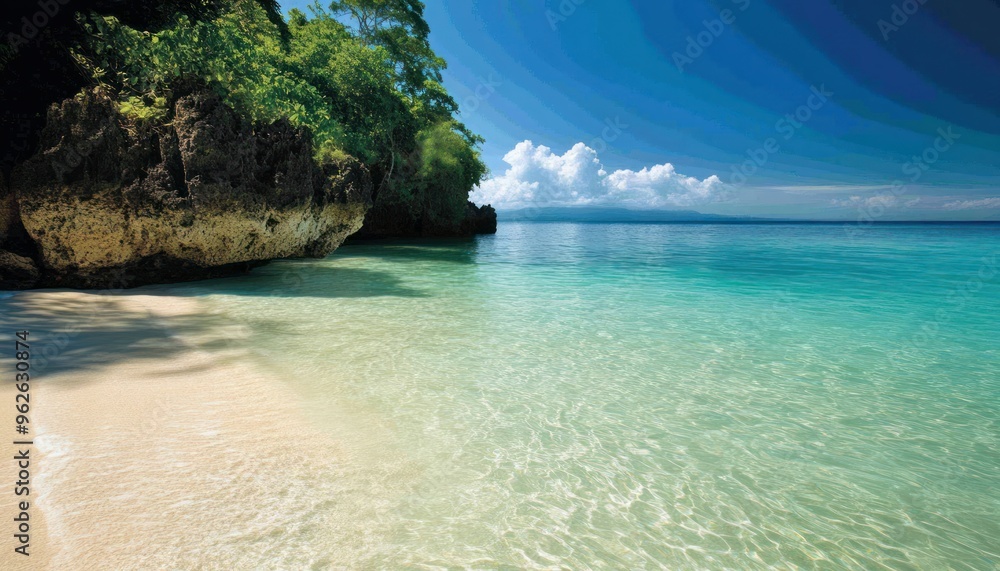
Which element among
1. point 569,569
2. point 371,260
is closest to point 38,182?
point 371,260

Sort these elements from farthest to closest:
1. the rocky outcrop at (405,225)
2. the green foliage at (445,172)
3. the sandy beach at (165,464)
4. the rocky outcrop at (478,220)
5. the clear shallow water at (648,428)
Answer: the rocky outcrop at (478,220) → the rocky outcrop at (405,225) → the green foliage at (445,172) → the clear shallow water at (648,428) → the sandy beach at (165,464)

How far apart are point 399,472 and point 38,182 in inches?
443

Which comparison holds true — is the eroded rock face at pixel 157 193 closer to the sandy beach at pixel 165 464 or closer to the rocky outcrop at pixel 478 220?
the sandy beach at pixel 165 464

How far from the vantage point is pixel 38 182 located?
9672 mm

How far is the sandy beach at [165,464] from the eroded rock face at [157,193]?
17.2ft

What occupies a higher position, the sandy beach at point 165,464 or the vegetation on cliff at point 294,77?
the vegetation on cliff at point 294,77

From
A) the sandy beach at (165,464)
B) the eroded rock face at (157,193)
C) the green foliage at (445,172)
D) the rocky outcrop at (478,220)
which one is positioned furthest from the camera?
the rocky outcrop at (478,220)

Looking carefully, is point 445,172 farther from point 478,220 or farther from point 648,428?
point 648,428

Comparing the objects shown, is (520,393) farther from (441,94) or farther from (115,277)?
(441,94)

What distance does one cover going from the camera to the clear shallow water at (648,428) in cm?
292

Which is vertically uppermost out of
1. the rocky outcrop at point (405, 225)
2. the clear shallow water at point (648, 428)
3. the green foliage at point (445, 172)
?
the green foliage at point (445, 172)

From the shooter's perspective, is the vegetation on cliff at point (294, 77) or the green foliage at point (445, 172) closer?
the vegetation on cliff at point (294, 77)

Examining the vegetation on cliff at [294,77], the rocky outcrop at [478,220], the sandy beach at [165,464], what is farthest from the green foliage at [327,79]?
the sandy beach at [165,464]

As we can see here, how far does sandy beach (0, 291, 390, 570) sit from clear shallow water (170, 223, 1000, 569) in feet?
0.81
